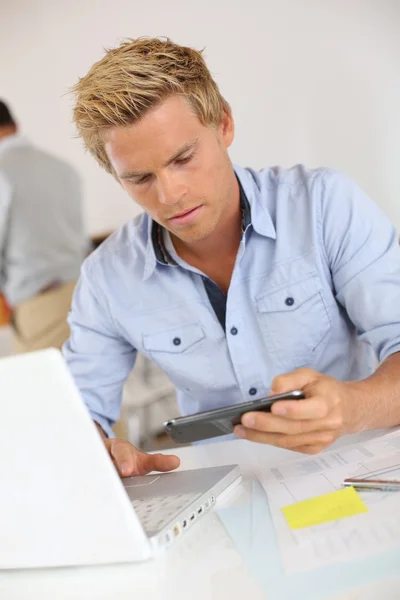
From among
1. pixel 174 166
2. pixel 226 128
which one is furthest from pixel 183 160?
pixel 226 128

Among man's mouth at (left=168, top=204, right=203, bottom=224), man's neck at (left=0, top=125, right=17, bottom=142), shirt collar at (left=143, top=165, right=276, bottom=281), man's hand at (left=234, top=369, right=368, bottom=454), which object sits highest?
man's neck at (left=0, top=125, right=17, bottom=142)

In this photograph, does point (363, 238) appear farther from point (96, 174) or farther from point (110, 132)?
point (96, 174)

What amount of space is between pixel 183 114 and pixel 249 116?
71.3 inches

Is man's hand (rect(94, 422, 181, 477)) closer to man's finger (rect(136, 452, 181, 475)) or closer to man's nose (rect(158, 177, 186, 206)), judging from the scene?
man's finger (rect(136, 452, 181, 475))

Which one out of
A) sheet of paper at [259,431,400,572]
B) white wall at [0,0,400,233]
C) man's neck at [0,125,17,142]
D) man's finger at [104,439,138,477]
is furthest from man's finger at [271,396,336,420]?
man's neck at [0,125,17,142]

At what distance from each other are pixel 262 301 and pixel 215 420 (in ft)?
1.73

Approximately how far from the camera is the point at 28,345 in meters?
2.75

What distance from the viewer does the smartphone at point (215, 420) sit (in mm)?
820

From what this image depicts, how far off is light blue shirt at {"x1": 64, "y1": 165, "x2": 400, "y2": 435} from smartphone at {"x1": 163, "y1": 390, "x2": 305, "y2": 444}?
1.38ft

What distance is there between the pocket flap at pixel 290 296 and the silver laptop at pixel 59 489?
57 cm

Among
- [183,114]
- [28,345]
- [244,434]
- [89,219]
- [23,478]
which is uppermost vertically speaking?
[183,114]

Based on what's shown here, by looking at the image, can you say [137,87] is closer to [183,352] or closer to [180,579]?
[183,352]

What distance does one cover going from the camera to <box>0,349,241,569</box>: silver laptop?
65 cm

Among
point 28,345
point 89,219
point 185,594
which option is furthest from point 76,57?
point 185,594
